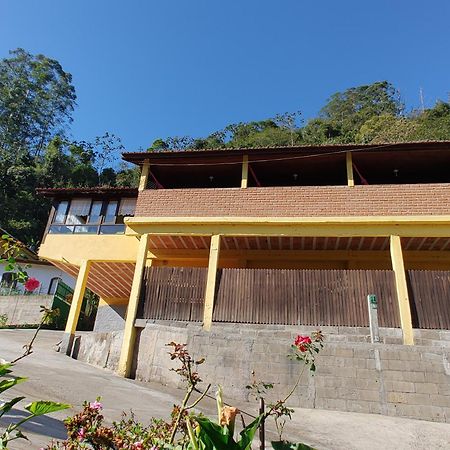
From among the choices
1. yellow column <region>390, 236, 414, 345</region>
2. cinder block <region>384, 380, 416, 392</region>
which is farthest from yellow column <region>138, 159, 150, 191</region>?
cinder block <region>384, 380, 416, 392</region>

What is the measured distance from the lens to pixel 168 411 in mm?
5602

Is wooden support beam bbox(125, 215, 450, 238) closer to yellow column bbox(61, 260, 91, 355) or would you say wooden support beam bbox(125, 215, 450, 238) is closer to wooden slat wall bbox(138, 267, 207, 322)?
wooden slat wall bbox(138, 267, 207, 322)

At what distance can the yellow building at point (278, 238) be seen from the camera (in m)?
8.67

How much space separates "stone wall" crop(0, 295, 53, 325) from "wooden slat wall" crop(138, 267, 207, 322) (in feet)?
45.1

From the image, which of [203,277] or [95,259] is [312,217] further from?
[95,259]

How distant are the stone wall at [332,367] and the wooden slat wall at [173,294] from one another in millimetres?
499

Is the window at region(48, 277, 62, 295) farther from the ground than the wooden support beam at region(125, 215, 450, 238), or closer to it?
farther from the ground

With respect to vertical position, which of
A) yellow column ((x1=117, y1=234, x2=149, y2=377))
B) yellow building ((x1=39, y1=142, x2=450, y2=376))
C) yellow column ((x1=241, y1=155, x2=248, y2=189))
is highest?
yellow column ((x1=241, y1=155, x2=248, y2=189))

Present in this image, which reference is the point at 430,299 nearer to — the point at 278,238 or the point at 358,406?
the point at 358,406

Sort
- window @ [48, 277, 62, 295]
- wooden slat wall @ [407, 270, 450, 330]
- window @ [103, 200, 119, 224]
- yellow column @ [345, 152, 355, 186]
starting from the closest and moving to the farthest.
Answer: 1. wooden slat wall @ [407, 270, 450, 330]
2. yellow column @ [345, 152, 355, 186]
3. window @ [103, 200, 119, 224]
4. window @ [48, 277, 62, 295]

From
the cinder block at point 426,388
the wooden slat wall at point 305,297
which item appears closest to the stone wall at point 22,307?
the wooden slat wall at point 305,297

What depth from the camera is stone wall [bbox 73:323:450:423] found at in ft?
22.5

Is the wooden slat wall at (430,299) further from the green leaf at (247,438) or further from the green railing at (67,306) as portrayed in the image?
the green railing at (67,306)

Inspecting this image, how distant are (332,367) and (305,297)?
73.3 inches
